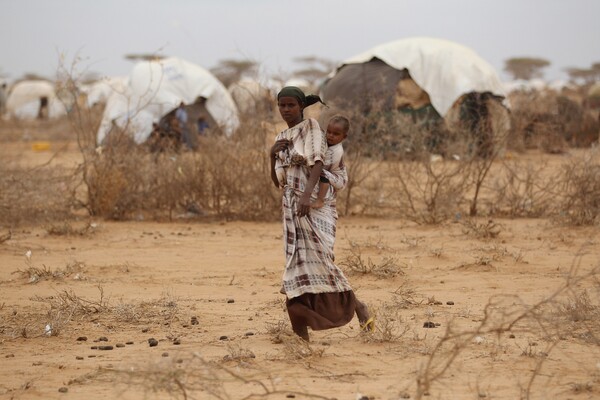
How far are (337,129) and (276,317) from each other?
128cm

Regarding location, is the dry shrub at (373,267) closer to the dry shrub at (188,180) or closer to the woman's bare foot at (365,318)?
the woman's bare foot at (365,318)

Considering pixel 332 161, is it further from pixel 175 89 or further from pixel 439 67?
pixel 175 89

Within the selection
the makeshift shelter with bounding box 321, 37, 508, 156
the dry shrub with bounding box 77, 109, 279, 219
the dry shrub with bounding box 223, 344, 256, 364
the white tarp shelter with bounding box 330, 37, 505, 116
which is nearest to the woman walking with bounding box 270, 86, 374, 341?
the dry shrub with bounding box 223, 344, 256, 364

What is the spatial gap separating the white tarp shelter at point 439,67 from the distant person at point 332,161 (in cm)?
910

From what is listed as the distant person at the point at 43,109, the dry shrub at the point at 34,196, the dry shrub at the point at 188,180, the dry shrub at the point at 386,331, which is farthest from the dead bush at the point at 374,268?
the distant person at the point at 43,109

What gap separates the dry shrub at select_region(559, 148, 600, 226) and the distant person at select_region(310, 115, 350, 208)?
168 inches

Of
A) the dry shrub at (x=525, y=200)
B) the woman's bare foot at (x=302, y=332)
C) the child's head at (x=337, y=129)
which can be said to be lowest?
the woman's bare foot at (x=302, y=332)

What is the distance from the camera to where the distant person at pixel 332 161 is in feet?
13.8

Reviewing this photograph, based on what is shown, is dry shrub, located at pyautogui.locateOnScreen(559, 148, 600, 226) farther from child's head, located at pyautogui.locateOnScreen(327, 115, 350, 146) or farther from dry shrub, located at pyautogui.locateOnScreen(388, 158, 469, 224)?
child's head, located at pyautogui.locateOnScreen(327, 115, 350, 146)

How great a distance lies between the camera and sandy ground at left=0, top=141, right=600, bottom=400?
3.51 metres

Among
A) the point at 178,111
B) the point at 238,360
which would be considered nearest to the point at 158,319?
the point at 238,360

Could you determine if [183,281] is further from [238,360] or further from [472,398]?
[472,398]

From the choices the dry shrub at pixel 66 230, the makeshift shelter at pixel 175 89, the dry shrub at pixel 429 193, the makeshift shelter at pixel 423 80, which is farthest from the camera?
the makeshift shelter at pixel 175 89

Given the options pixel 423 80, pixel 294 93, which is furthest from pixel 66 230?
pixel 423 80
